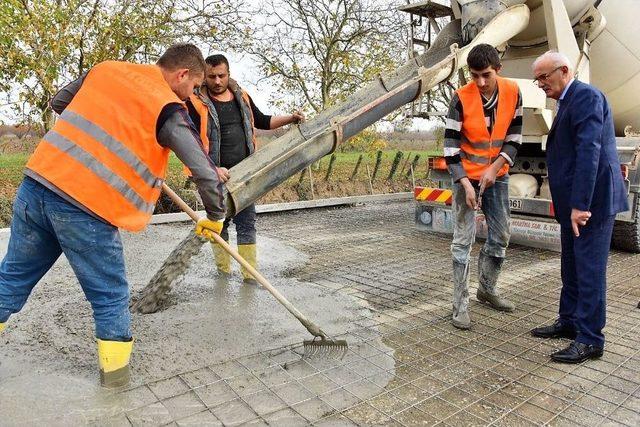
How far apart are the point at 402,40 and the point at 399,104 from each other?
8.75m

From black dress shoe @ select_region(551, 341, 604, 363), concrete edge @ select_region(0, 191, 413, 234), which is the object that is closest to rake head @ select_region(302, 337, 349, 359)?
black dress shoe @ select_region(551, 341, 604, 363)

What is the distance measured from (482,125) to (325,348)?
1.83 meters

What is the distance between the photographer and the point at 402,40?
12188mm

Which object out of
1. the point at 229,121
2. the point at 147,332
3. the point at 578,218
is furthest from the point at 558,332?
the point at 229,121

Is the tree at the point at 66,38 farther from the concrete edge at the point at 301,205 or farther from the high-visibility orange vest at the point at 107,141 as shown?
the high-visibility orange vest at the point at 107,141

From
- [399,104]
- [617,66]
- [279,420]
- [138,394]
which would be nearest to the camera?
[279,420]

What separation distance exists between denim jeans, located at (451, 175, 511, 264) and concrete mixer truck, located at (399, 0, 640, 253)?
1803 mm

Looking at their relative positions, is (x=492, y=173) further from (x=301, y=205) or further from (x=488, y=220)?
(x=301, y=205)

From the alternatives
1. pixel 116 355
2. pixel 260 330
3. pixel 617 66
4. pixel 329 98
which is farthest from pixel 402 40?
pixel 116 355

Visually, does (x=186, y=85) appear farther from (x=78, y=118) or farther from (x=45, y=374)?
(x=45, y=374)

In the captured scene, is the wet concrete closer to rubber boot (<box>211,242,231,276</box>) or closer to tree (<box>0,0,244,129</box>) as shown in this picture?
rubber boot (<box>211,242,231,276</box>)

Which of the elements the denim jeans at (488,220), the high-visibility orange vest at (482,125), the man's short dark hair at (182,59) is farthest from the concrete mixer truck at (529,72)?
the man's short dark hair at (182,59)

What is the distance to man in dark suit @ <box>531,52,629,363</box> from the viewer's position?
9.62 feet

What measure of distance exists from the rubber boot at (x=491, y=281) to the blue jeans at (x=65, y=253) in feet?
8.40
